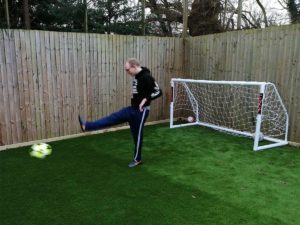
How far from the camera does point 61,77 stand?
235 inches

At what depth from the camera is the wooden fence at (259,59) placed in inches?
213

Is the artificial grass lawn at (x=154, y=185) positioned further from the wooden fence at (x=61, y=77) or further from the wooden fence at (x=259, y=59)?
the wooden fence at (x=259, y=59)

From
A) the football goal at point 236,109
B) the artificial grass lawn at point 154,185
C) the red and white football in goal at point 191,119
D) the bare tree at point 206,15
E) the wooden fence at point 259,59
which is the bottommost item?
the artificial grass lawn at point 154,185

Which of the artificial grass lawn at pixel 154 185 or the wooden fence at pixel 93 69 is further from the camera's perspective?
the wooden fence at pixel 93 69

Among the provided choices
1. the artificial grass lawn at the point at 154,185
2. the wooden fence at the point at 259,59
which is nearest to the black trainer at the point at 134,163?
the artificial grass lawn at the point at 154,185

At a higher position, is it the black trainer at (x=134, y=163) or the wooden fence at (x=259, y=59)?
the wooden fence at (x=259, y=59)

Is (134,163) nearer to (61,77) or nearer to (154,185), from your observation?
(154,185)

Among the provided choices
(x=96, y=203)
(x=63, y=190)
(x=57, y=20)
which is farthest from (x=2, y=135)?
(x=57, y=20)

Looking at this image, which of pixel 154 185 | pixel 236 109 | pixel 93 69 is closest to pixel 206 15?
pixel 236 109

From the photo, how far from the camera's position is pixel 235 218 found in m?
3.01

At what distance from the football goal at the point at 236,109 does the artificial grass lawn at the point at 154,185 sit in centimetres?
49

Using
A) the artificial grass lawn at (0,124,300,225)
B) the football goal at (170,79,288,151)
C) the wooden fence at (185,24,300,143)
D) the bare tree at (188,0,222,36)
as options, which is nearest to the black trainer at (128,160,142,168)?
the artificial grass lawn at (0,124,300,225)

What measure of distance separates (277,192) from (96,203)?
6.94ft

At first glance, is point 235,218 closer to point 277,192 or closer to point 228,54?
point 277,192
